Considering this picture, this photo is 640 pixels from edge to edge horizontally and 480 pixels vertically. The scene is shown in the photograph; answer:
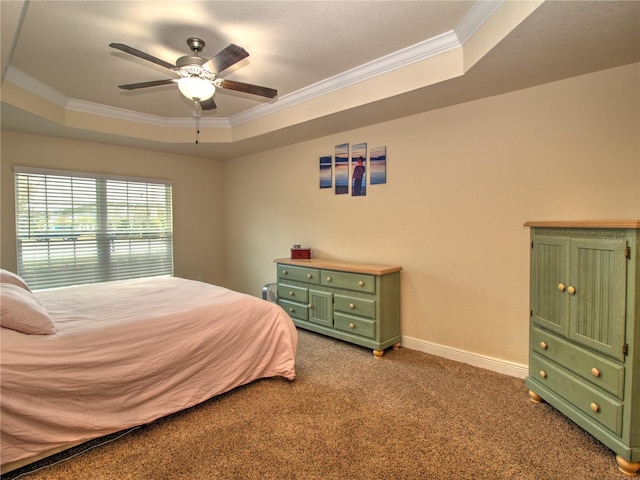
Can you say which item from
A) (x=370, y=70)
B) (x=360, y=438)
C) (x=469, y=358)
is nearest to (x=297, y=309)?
(x=469, y=358)

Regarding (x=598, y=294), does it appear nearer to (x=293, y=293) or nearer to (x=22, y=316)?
(x=293, y=293)

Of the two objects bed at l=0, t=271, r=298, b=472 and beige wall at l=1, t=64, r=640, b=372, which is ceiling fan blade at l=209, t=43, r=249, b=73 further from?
beige wall at l=1, t=64, r=640, b=372

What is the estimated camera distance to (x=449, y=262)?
297 centimetres

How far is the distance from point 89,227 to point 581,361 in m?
4.93

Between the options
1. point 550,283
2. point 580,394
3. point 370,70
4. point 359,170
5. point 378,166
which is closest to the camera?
point 580,394

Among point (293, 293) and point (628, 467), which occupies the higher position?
point (293, 293)

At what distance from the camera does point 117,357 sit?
1886mm

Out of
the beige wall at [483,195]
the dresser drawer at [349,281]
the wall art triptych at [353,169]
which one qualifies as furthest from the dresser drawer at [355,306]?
the wall art triptych at [353,169]

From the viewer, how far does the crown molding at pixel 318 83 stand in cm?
213

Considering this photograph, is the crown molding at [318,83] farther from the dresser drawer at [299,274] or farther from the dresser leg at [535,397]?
the dresser leg at [535,397]

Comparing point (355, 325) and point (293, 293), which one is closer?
point (355, 325)

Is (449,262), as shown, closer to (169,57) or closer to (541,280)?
(541,280)

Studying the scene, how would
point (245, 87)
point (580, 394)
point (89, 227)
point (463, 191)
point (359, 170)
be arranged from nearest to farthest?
point (580, 394) < point (245, 87) < point (463, 191) < point (359, 170) < point (89, 227)

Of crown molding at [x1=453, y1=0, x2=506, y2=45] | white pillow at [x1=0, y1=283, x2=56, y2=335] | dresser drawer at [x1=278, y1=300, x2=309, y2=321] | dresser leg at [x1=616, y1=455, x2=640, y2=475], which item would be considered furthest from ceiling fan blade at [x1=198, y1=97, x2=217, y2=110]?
dresser leg at [x1=616, y1=455, x2=640, y2=475]
